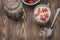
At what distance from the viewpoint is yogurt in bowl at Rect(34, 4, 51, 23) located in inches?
54.7

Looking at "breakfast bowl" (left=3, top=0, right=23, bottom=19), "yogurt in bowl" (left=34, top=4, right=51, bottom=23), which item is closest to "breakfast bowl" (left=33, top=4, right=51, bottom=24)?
"yogurt in bowl" (left=34, top=4, right=51, bottom=23)

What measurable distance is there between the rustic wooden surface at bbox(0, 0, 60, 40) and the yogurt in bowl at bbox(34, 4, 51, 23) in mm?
32

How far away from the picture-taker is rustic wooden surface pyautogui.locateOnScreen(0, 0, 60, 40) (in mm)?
1396

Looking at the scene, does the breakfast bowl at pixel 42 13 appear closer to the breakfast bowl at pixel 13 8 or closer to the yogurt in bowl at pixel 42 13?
the yogurt in bowl at pixel 42 13

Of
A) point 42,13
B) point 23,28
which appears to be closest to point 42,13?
point 42,13

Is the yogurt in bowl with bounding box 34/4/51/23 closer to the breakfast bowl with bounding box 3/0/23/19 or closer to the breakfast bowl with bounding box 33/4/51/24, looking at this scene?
the breakfast bowl with bounding box 33/4/51/24

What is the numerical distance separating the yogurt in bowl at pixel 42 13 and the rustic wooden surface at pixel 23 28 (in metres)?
0.03

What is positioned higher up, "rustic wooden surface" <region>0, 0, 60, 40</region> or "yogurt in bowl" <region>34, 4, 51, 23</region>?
"yogurt in bowl" <region>34, 4, 51, 23</region>

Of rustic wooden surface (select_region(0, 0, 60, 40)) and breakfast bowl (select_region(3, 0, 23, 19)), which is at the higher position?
breakfast bowl (select_region(3, 0, 23, 19))

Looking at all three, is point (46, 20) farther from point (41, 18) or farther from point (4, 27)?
point (4, 27)

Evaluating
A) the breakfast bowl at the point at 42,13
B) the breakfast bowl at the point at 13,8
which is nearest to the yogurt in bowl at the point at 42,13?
the breakfast bowl at the point at 42,13

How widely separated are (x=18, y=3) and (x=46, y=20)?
0.69ft

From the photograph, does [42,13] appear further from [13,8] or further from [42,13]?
[13,8]

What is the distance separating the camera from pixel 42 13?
142 centimetres
